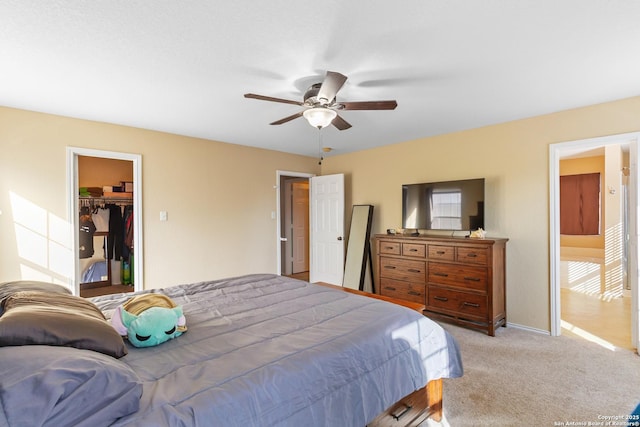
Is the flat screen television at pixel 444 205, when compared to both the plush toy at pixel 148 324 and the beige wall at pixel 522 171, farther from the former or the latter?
the plush toy at pixel 148 324

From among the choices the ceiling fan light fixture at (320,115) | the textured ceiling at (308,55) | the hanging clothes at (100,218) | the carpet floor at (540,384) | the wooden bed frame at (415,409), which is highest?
the textured ceiling at (308,55)

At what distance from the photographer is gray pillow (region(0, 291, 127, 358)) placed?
1037mm

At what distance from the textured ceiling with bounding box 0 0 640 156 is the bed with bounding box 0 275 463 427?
5.12 feet

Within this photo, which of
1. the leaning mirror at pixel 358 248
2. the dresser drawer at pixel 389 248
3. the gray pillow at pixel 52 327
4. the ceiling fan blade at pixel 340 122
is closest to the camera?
the gray pillow at pixel 52 327

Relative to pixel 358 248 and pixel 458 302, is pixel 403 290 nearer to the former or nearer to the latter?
pixel 458 302

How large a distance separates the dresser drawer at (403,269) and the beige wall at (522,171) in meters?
0.97

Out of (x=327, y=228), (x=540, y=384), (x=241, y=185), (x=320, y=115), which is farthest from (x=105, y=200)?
(x=540, y=384)

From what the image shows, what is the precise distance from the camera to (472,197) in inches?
146

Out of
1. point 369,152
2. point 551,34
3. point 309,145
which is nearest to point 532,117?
point 551,34

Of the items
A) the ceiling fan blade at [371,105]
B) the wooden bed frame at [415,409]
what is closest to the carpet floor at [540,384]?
the wooden bed frame at [415,409]

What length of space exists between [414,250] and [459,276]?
0.61 metres

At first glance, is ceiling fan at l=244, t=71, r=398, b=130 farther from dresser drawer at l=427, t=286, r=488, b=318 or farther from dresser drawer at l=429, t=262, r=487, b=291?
dresser drawer at l=427, t=286, r=488, b=318

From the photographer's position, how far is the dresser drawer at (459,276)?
333 cm

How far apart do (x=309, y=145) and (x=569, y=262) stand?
16.1 feet
